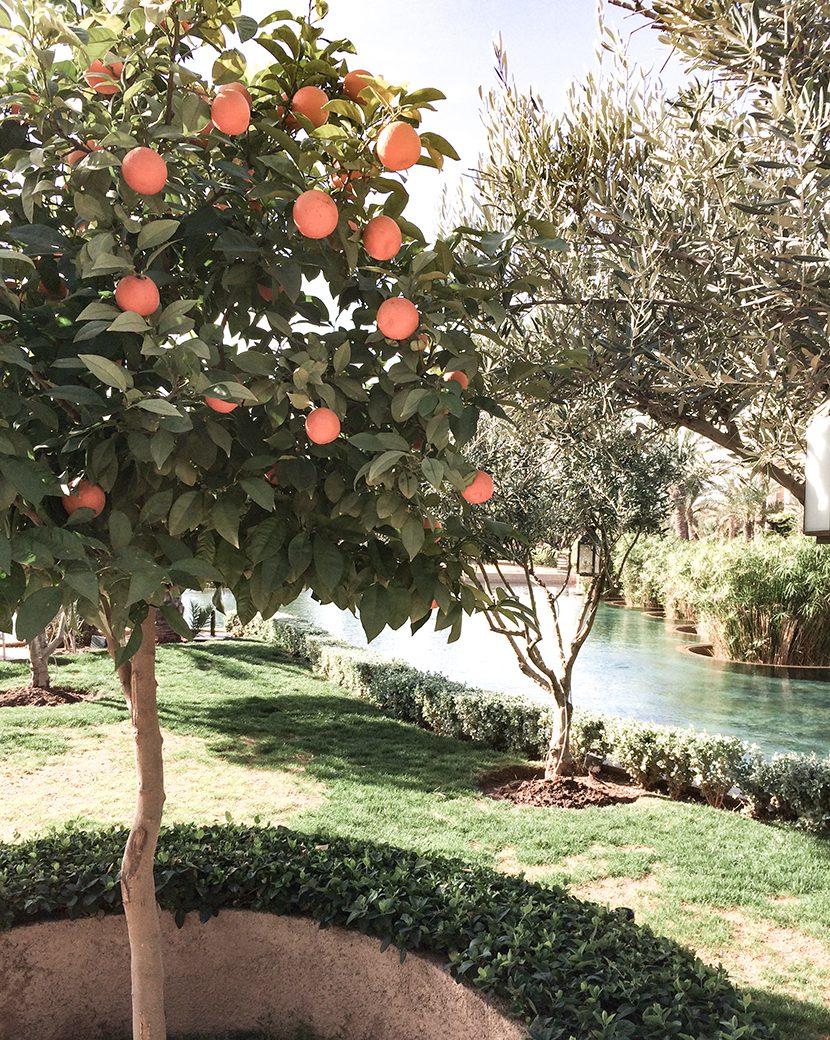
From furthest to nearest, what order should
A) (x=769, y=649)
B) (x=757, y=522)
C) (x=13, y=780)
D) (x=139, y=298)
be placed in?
(x=757, y=522), (x=769, y=649), (x=13, y=780), (x=139, y=298)

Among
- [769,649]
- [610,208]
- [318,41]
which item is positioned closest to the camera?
[318,41]

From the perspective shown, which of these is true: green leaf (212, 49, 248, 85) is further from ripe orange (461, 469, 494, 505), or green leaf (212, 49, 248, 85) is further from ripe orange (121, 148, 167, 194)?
ripe orange (461, 469, 494, 505)

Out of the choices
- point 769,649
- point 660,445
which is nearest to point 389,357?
point 660,445

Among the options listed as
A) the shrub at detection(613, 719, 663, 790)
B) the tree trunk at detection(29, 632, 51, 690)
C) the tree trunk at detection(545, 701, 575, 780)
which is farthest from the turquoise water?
the tree trunk at detection(545, 701, 575, 780)

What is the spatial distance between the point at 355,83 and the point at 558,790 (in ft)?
21.0

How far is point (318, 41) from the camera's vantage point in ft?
5.81

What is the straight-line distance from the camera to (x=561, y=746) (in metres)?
7.30

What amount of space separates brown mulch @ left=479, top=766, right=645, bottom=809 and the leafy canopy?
18.5ft

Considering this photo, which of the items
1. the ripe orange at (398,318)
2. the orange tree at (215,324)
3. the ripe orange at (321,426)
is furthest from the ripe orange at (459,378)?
the ripe orange at (321,426)

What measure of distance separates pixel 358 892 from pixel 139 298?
8.16 feet

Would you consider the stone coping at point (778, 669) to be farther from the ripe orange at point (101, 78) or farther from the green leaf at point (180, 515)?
the ripe orange at point (101, 78)

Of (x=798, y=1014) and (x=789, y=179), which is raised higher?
(x=789, y=179)

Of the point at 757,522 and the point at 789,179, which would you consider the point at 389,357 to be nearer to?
the point at 789,179

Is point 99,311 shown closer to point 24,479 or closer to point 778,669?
point 24,479
